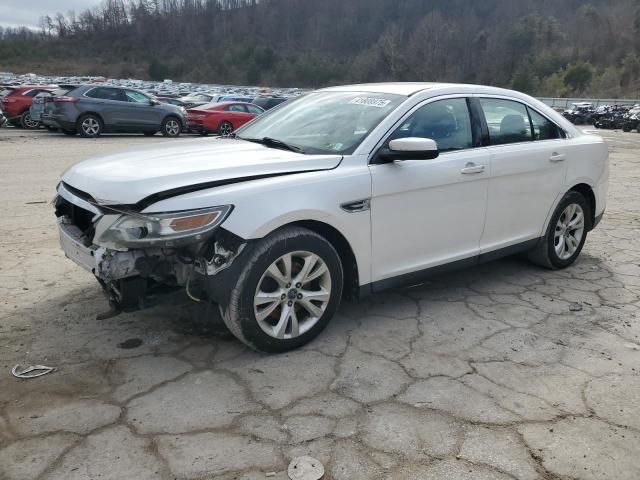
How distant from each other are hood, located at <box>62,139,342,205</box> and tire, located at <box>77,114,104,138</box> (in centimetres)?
1369

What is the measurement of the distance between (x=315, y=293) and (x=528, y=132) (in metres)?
2.52

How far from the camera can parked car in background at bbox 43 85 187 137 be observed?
1567 cm

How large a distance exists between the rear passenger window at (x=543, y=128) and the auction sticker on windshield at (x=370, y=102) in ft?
5.23

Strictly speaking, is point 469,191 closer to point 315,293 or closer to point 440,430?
point 315,293

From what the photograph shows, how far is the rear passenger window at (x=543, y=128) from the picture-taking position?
184 inches

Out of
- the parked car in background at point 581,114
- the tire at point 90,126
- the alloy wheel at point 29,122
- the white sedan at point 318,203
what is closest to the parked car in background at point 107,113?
the tire at point 90,126

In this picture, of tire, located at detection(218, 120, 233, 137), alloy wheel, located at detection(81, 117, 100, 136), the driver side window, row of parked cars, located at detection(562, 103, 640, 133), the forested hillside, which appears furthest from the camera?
the forested hillside

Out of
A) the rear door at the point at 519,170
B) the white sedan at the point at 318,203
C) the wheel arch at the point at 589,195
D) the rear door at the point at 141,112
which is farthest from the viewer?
the rear door at the point at 141,112

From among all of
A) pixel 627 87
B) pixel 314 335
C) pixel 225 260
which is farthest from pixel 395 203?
pixel 627 87

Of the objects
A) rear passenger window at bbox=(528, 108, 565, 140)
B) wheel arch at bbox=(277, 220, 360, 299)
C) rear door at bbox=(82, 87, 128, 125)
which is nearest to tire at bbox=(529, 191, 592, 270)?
Result: rear passenger window at bbox=(528, 108, 565, 140)

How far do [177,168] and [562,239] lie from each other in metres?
3.60

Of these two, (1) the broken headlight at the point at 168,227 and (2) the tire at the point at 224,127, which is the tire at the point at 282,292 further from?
(2) the tire at the point at 224,127

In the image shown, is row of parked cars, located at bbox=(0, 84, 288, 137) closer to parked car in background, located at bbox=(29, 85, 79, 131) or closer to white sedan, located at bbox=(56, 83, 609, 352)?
parked car in background, located at bbox=(29, 85, 79, 131)

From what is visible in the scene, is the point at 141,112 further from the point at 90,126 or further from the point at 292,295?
the point at 292,295
